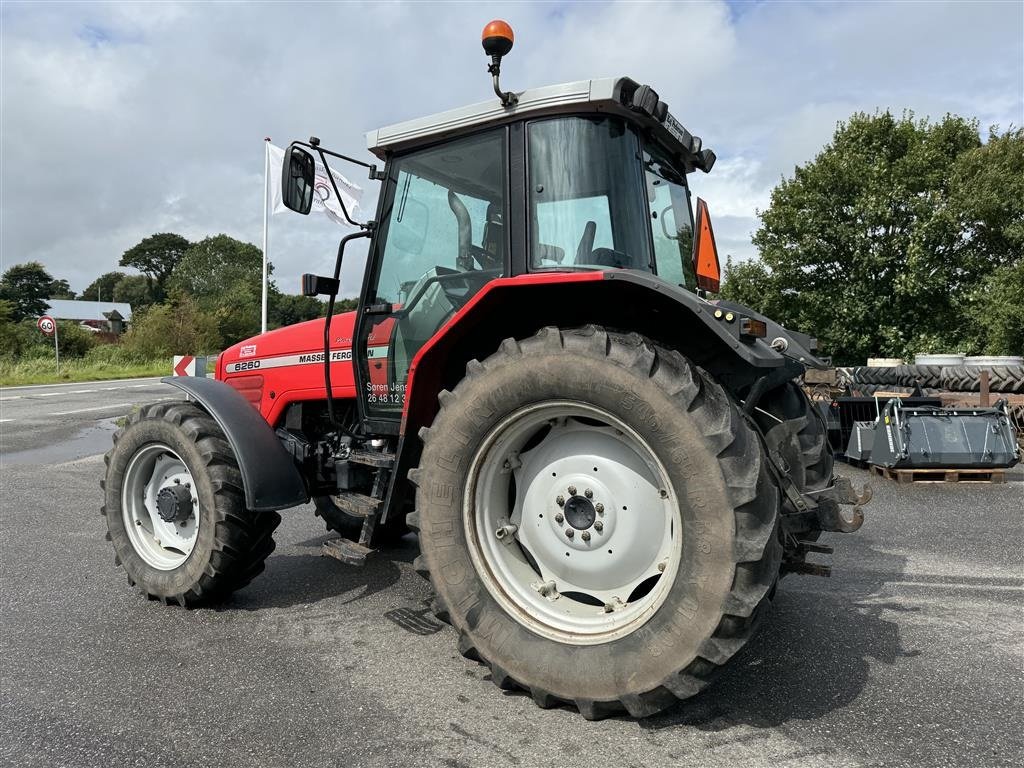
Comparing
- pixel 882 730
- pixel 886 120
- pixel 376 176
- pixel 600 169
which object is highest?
pixel 886 120

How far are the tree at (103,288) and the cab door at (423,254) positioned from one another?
105 m

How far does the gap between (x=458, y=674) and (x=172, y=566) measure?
1825 millimetres

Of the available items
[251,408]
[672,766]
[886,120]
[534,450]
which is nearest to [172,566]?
[251,408]

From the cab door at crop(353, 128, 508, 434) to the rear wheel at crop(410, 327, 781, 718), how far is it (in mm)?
709

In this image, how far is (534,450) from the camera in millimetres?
2818

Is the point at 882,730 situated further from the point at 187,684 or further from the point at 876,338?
the point at 876,338

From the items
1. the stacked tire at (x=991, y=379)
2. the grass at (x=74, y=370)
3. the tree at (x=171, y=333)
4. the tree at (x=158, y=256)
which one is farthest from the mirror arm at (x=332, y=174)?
the tree at (x=158, y=256)

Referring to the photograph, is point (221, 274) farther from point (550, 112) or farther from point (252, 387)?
point (550, 112)

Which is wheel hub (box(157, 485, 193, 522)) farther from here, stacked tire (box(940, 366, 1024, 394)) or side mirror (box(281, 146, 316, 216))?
stacked tire (box(940, 366, 1024, 394))

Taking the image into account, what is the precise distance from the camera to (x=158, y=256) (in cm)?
8088

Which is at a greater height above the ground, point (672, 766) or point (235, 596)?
point (235, 596)

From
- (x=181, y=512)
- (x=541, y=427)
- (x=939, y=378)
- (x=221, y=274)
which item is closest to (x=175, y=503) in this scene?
(x=181, y=512)

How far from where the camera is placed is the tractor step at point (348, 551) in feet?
10.6

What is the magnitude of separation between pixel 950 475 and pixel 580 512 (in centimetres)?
622
